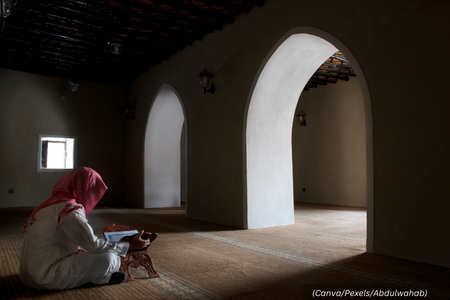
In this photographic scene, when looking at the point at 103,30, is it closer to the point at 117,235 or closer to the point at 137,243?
the point at 117,235

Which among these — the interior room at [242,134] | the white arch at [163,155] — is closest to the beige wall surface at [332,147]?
the interior room at [242,134]

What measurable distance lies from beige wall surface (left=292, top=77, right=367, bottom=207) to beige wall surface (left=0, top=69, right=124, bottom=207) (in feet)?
17.8

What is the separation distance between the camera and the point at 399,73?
354 cm

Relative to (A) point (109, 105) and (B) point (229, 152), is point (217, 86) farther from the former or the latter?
(A) point (109, 105)

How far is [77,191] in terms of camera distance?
2688 mm

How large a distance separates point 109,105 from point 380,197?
858 centimetres

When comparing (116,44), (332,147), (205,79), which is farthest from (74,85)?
(332,147)

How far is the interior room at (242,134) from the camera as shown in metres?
3.21

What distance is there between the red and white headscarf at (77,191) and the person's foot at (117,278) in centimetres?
55

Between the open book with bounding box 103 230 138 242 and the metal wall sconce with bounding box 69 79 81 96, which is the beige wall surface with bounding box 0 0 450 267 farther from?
the open book with bounding box 103 230 138 242

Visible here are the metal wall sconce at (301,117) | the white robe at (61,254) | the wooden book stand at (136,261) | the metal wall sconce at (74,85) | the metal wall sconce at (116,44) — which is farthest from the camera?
the metal wall sconce at (301,117)

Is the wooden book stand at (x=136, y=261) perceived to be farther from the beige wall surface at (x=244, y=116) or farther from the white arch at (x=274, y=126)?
the white arch at (x=274, y=126)

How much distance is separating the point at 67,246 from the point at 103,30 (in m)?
4.90

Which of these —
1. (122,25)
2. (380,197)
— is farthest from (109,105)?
(380,197)
